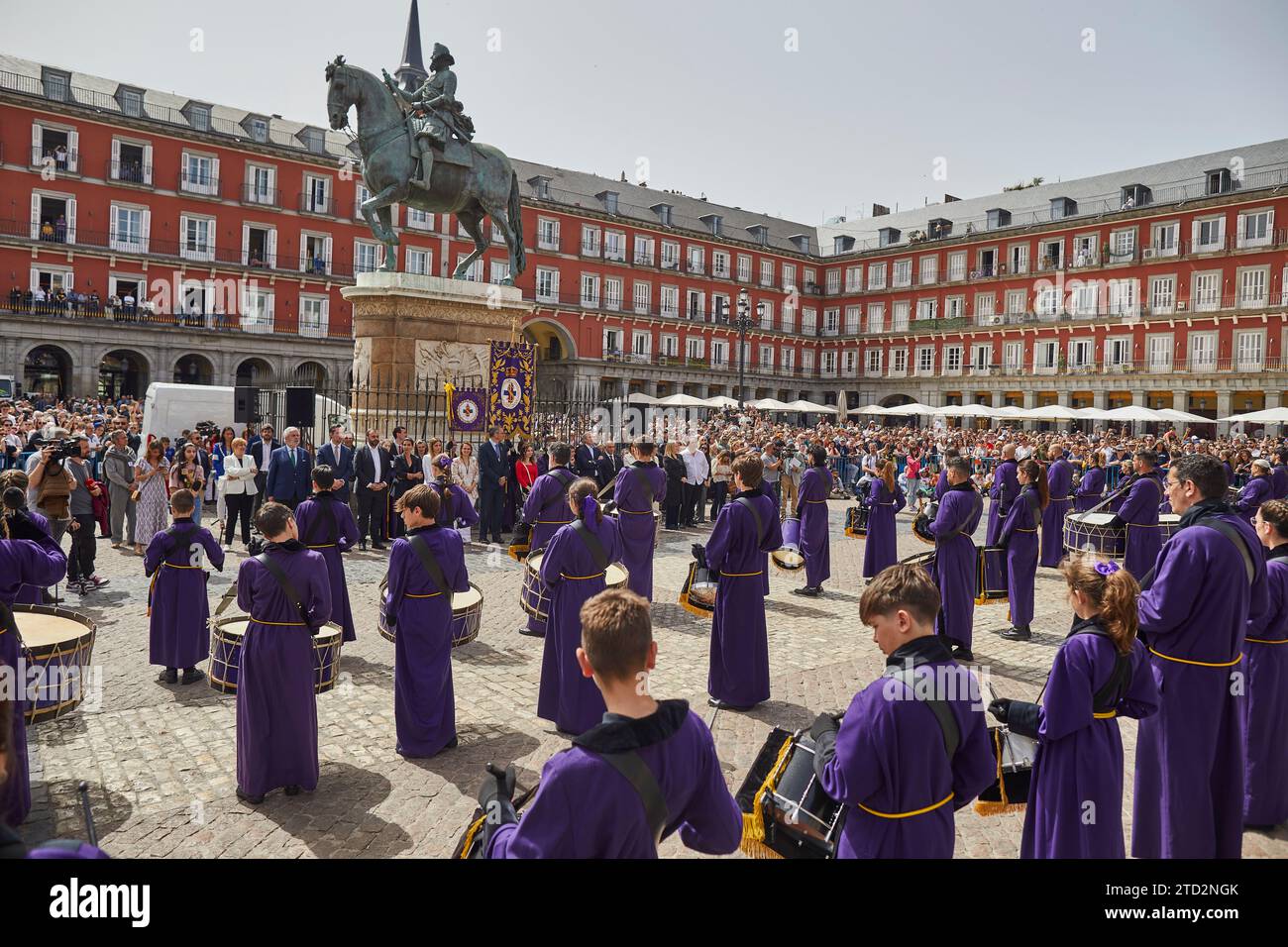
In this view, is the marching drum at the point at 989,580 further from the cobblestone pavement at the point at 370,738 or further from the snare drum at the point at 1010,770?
the snare drum at the point at 1010,770

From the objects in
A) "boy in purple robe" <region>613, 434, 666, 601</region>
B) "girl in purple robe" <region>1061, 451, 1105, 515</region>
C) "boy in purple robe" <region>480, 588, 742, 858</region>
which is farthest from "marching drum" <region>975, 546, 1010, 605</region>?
"boy in purple robe" <region>480, 588, 742, 858</region>

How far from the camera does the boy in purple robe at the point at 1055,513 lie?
1335cm

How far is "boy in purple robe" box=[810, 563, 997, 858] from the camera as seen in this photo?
9.17 ft

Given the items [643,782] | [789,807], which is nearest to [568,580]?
[789,807]

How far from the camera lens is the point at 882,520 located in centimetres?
1145

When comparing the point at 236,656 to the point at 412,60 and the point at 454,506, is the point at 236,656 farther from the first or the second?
the point at 412,60

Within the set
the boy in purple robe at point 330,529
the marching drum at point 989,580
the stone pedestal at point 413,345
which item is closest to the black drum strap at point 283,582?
the boy in purple robe at point 330,529

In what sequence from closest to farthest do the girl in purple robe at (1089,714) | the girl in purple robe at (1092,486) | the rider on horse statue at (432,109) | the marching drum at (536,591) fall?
the girl in purple robe at (1089,714)
the marching drum at (536,591)
the girl in purple robe at (1092,486)
the rider on horse statue at (432,109)

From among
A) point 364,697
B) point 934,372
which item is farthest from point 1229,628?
point 934,372

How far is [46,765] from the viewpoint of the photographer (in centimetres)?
531

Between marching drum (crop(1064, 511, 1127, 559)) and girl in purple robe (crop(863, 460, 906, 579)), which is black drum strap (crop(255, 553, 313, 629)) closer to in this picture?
girl in purple robe (crop(863, 460, 906, 579))

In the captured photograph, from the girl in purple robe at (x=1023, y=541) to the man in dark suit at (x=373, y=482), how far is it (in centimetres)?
892

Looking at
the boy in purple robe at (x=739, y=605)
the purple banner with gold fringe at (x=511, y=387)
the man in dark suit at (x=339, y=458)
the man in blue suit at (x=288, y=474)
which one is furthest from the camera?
the purple banner with gold fringe at (x=511, y=387)
